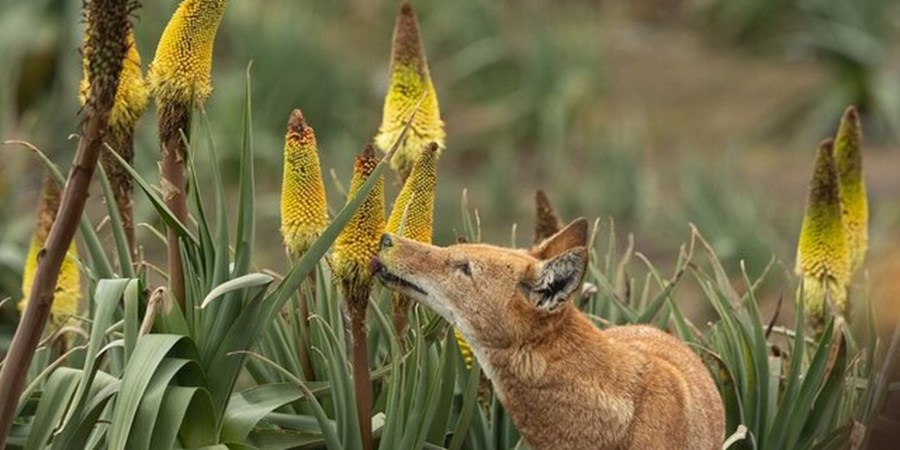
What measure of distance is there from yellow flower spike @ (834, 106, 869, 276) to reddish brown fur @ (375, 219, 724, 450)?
4.42 feet

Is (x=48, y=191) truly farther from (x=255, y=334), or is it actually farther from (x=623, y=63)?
(x=623, y=63)

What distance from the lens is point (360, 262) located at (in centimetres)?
415

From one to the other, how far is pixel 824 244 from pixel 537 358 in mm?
1278

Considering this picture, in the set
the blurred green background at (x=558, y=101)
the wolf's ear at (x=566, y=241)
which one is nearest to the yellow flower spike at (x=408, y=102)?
the wolf's ear at (x=566, y=241)

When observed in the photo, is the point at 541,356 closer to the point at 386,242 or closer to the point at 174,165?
the point at 386,242

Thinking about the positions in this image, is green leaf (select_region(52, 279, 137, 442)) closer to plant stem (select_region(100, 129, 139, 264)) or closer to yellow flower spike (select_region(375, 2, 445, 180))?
plant stem (select_region(100, 129, 139, 264))

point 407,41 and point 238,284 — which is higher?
point 407,41

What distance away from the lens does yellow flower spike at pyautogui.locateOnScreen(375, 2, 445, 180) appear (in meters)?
4.92

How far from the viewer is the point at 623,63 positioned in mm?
15758

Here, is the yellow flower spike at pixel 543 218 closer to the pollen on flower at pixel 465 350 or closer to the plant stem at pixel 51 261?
the pollen on flower at pixel 465 350

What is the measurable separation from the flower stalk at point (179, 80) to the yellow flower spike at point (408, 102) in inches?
27.0

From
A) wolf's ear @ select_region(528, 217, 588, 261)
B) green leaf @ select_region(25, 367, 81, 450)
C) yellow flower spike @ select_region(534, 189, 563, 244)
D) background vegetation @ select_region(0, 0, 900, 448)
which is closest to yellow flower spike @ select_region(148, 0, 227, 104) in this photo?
green leaf @ select_region(25, 367, 81, 450)

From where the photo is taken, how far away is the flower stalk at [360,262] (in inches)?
163

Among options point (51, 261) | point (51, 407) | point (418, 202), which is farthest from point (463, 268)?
point (51, 407)
